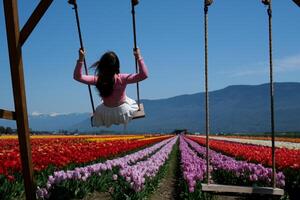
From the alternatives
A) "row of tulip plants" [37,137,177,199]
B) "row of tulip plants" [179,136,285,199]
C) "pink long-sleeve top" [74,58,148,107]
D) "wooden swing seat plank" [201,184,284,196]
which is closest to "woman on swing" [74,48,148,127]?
"pink long-sleeve top" [74,58,148,107]

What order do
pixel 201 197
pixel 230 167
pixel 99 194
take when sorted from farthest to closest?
pixel 230 167 < pixel 99 194 < pixel 201 197

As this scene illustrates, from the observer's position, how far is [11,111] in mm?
5449

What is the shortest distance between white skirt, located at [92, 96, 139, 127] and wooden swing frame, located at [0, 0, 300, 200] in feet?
2.39

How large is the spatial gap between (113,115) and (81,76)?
511mm

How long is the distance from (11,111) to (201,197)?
387 centimetres

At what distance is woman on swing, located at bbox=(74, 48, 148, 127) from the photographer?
5.44 m

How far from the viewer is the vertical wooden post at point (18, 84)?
5359 millimetres

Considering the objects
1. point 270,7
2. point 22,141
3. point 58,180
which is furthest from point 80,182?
point 270,7

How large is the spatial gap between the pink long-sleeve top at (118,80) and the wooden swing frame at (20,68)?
57cm

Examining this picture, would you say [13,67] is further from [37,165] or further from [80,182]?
[37,165]

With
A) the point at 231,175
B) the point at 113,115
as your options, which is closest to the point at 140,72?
the point at 113,115

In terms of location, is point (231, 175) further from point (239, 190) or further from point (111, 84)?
point (111, 84)

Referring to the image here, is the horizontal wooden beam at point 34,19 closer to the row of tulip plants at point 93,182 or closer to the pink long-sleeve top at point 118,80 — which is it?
the pink long-sleeve top at point 118,80

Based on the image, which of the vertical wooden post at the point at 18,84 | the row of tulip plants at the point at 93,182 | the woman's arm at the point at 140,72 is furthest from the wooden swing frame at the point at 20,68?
the row of tulip plants at the point at 93,182
